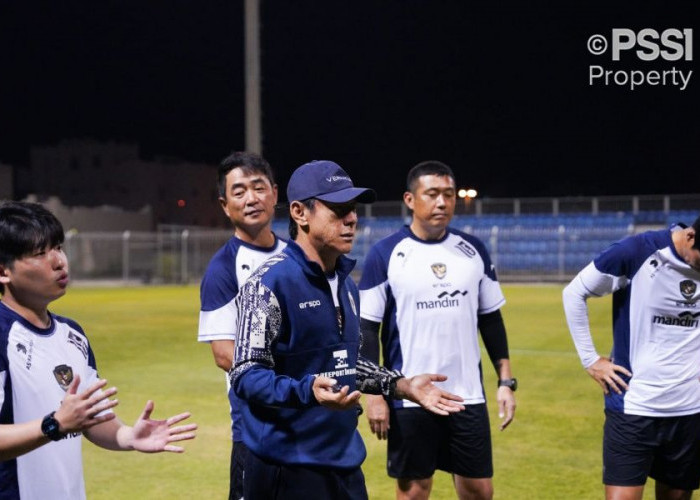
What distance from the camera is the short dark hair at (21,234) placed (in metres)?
3.07

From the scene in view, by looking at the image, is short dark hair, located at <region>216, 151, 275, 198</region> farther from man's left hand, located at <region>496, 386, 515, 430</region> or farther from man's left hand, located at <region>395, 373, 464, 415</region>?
man's left hand, located at <region>496, 386, 515, 430</region>

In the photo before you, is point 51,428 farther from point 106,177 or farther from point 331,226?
point 106,177

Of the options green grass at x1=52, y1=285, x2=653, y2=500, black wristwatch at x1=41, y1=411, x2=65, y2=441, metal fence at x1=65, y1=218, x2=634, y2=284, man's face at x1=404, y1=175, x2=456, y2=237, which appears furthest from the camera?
metal fence at x1=65, y1=218, x2=634, y2=284

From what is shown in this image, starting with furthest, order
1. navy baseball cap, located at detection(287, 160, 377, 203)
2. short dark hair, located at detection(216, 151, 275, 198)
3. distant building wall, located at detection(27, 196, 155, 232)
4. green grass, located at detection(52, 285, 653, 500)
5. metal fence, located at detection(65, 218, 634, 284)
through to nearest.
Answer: distant building wall, located at detection(27, 196, 155, 232)
metal fence, located at detection(65, 218, 634, 284)
green grass, located at detection(52, 285, 653, 500)
short dark hair, located at detection(216, 151, 275, 198)
navy baseball cap, located at detection(287, 160, 377, 203)

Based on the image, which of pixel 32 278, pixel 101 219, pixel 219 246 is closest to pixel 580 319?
pixel 32 278

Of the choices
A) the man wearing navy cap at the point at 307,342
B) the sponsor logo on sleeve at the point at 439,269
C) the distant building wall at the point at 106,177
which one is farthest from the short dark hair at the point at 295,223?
the distant building wall at the point at 106,177

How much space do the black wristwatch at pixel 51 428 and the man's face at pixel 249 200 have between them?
2.28 m

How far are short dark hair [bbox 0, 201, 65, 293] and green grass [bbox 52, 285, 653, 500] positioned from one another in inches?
162

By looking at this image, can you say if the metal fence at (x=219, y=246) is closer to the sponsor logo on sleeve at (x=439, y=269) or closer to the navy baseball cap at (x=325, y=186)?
the sponsor logo on sleeve at (x=439, y=269)

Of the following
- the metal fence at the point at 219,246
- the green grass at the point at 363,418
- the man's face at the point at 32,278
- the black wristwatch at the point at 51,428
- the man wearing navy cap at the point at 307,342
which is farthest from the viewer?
the metal fence at the point at 219,246

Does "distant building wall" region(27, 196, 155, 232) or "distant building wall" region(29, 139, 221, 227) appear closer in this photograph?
"distant building wall" region(27, 196, 155, 232)

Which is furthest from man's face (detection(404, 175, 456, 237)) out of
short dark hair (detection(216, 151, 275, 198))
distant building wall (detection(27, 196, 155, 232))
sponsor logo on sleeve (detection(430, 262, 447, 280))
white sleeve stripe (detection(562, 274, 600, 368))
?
distant building wall (detection(27, 196, 155, 232))

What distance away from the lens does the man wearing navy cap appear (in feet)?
10.7

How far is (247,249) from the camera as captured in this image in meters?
4.84
